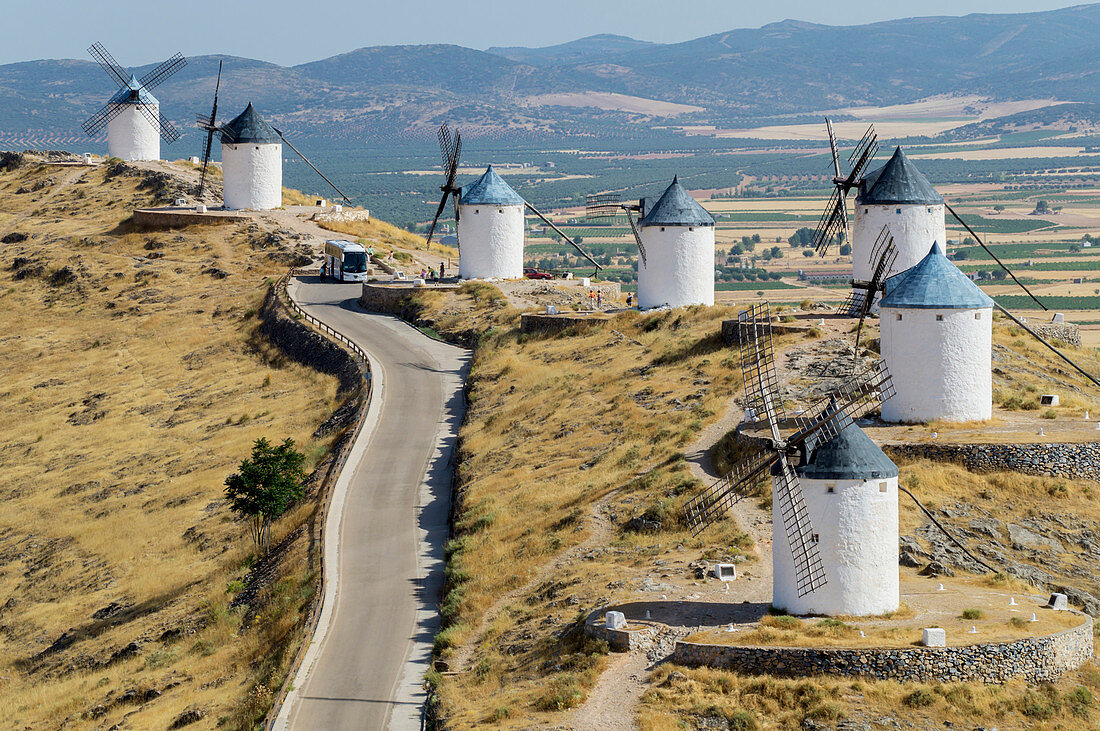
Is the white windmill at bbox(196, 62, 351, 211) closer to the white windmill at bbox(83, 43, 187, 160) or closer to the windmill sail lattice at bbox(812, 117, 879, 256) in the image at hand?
the white windmill at bbox(83, 43, 187, 160)

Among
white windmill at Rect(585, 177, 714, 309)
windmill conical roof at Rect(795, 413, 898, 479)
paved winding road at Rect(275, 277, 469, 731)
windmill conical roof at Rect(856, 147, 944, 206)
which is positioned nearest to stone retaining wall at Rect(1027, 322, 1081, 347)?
windmill conical roof at Rect(856, 147, 944, 206)

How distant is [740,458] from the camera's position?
31.2 metres

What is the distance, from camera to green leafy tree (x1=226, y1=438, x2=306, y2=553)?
36.6m

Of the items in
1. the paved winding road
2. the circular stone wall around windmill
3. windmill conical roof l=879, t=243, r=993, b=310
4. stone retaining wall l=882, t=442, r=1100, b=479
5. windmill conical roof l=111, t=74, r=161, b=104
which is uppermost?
windmill conical roof l=111, t=74, r=161, b=104

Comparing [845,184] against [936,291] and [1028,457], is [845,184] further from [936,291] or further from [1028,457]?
[1028,457]

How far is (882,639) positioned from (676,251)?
85.4ft

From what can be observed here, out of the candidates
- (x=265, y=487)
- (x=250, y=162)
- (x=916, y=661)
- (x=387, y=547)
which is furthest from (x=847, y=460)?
(x=250, y=162)

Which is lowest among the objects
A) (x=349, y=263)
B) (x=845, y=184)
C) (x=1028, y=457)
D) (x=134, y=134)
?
(x=1028, y=457)

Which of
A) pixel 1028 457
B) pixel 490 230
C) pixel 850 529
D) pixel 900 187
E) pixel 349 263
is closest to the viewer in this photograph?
pixel 850 529

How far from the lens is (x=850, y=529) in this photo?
2395cm

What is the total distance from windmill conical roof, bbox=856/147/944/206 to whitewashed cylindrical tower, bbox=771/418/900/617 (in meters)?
19.1

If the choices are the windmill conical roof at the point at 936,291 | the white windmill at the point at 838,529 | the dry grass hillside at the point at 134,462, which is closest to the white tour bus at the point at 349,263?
the dry grass hillside at the point at 134,462

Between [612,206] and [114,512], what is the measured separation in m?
19.2

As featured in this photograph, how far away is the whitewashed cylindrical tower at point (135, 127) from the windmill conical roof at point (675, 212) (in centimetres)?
4456
